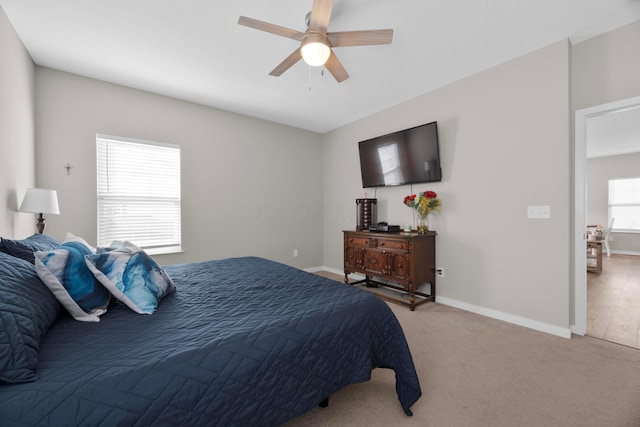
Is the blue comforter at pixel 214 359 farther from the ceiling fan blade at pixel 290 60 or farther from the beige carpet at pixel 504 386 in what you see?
the ceiling fan blade at pixel 290 60

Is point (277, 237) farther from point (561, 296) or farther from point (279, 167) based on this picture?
point (561, 296)

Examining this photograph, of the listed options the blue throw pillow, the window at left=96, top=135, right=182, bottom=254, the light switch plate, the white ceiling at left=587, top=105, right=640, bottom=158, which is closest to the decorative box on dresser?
the light switch plate

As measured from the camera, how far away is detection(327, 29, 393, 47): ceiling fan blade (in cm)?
191

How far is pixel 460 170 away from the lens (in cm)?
→ 323

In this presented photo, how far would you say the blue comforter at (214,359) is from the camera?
2.67 feet

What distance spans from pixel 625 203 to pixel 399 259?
26.0 feet

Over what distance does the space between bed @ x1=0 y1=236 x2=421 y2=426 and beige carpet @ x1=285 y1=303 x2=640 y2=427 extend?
0.88 feet

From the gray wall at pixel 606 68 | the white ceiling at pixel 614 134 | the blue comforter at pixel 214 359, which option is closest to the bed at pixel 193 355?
the blue comforter at pixel 214 359

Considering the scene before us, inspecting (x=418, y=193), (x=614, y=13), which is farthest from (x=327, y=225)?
(x=614, y=13)

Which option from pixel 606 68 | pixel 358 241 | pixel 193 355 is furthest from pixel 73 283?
pixel 606 68

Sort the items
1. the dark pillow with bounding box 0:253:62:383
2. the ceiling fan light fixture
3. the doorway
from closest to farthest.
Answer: the dark pillow with bounding box 0:253:62:383
the ceiling fan light fixture
the doorway

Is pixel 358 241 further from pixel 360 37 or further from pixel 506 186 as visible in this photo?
pixel 360 37

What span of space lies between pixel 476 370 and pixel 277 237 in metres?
3.36

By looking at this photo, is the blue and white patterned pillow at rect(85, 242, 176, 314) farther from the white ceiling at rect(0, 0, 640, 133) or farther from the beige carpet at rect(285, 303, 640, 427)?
the white ceiling at rect(0, 0, 640, 133)
